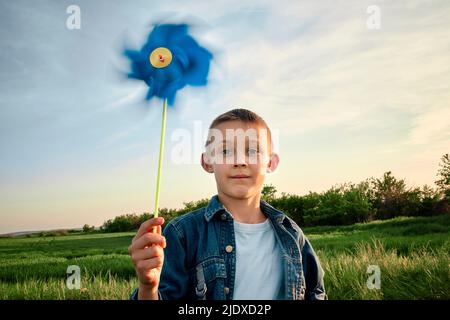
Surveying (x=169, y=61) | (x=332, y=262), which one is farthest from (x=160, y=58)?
(x=332, y=262)

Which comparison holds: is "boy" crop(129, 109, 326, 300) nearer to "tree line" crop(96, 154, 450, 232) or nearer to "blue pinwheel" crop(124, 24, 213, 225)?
"blue pinwheel" crop(124, 24, 213, 225)

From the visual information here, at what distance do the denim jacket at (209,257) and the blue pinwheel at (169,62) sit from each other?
527 mm

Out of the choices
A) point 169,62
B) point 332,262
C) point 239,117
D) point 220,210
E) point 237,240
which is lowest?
point 332,262

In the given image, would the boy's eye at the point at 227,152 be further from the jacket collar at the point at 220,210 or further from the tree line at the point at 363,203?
the tree line at the point at 363,203

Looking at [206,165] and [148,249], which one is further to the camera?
[206,165]

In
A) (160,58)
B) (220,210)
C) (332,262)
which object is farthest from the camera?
Answer: (332,262)

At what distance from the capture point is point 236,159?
185 centimetres

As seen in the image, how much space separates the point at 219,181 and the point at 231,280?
0.43m

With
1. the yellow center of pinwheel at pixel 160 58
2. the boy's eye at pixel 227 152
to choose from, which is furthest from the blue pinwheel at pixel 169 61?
the boy's eye at pixel 227 152

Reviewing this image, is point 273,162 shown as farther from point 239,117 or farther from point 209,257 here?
point 209,257

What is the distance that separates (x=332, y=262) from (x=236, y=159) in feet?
6.16

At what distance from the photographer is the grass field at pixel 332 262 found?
118 inches

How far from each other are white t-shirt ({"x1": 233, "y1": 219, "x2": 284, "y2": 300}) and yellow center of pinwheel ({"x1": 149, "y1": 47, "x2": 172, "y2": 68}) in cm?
77

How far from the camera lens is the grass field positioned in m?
3.00
